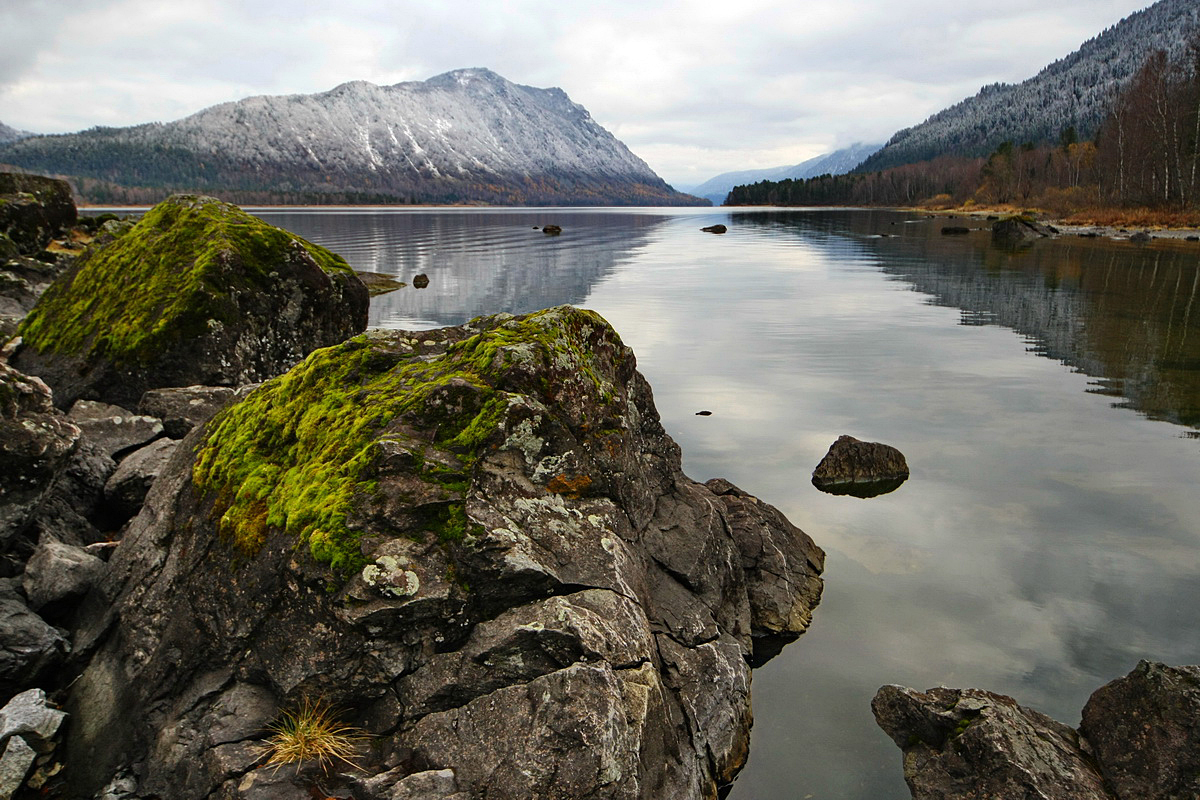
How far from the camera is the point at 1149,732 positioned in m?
7.05

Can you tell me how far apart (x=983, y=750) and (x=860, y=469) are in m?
9.56

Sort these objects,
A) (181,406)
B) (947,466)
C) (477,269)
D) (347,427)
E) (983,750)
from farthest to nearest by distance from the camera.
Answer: (477,269)
(947,466)
(181,406)
(347,427)
(983,750)

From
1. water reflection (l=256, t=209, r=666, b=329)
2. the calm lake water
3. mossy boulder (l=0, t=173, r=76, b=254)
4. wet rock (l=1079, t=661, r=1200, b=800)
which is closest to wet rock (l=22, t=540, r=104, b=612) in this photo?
the calm lake water

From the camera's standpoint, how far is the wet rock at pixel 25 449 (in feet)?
24.5

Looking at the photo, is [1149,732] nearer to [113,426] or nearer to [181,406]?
[181,406]

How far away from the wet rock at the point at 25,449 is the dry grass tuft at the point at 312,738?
4.28 metres

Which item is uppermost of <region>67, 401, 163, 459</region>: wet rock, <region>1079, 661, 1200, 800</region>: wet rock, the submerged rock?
the submerged rock

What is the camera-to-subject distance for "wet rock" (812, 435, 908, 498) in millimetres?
Result: 15820

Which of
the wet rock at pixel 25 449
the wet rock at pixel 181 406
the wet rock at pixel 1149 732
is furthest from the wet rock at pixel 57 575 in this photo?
the wet rock at pixel 1149 732

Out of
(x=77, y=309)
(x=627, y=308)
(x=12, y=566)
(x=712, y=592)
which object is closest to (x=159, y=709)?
(x=12, y=566)

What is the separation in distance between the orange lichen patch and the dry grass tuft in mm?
2846

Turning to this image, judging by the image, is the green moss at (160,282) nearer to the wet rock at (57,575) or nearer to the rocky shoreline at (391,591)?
the rocky shoreline at (391,591)

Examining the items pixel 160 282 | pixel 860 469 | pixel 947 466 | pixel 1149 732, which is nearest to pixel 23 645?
pixel 160 282

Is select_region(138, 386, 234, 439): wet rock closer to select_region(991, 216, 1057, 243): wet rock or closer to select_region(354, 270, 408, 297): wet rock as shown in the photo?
select_region(354, 270, 408, 297): wet rock
